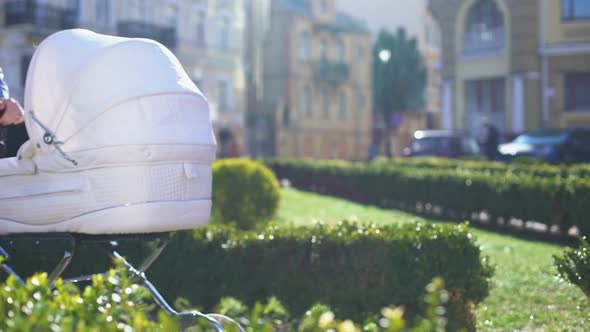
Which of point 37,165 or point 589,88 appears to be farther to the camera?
point 589,88

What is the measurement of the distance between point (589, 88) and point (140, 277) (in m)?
34.3

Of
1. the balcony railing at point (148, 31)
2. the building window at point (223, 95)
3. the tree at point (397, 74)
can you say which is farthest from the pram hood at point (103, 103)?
the tree at point (397, 74)

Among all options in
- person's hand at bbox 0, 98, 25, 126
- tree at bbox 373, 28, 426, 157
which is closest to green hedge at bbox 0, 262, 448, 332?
person's hand at bbox 0, 98, 25, 126

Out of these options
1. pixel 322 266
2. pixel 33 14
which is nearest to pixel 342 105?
pixel 33 14

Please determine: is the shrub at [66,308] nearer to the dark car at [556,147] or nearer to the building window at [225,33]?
the dark car at [556,147]

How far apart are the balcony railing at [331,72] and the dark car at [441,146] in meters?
29.0

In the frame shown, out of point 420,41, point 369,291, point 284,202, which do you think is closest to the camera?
point 369,291

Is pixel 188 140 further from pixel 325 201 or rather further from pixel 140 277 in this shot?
pixel 325 201

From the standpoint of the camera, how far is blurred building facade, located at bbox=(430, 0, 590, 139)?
1469 inches

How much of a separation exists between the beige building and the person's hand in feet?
162

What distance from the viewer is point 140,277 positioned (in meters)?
5.41

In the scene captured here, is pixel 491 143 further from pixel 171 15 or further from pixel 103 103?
pixel 103 103

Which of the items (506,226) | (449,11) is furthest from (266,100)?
(506,226)

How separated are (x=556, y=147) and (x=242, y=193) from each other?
1227 centimetres
